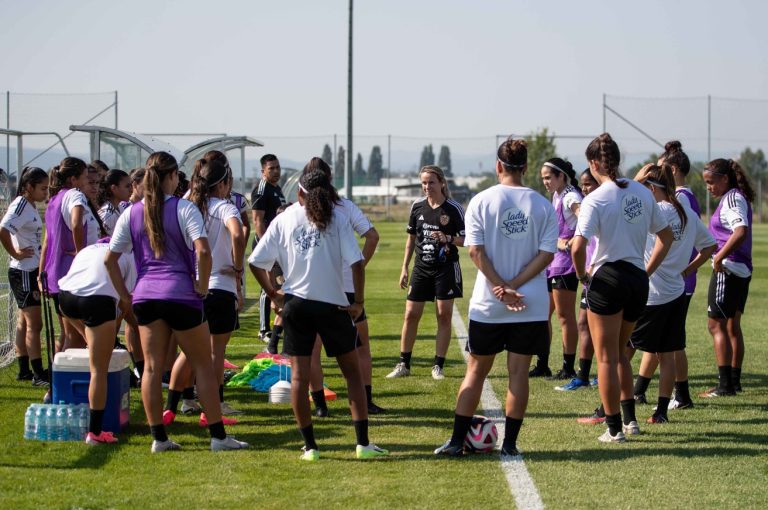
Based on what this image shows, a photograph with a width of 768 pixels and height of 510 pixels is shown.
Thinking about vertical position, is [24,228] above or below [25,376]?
above

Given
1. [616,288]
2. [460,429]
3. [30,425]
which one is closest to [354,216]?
[460,429]

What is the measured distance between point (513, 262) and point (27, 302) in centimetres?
501

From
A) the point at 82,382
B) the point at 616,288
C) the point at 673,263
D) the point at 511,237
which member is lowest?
the point at 82,382

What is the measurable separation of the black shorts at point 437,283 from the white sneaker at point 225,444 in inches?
127

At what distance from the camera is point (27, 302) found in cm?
908

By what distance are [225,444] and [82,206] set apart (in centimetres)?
244

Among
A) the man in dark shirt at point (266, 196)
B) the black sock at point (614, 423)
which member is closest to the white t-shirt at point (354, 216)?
the black sock at point (614, 423)

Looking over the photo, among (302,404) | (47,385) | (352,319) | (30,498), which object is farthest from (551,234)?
(47,385)

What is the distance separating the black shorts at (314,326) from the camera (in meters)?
6.08

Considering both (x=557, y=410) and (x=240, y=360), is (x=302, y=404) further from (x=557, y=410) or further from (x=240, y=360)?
(x=240, y=360)

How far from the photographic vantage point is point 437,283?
30.7 feet

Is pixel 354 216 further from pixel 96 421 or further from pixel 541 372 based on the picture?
pixel 541 372

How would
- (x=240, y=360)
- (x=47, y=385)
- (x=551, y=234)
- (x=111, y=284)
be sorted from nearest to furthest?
(x=551, y=234) < (x=111, y=284) < (x=47, y=385) < (x=240, y=360)

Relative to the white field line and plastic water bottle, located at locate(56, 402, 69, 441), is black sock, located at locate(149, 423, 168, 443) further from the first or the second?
the white field line
